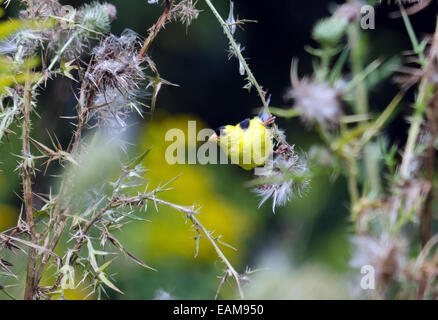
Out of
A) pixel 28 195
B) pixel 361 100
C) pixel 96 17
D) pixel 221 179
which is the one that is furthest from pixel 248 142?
pixel 221 179

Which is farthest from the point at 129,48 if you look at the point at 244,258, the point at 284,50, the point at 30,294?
the point at 284,50

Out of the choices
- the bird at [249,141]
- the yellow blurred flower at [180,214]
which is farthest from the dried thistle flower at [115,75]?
the yellow blurred flower at [180,214]

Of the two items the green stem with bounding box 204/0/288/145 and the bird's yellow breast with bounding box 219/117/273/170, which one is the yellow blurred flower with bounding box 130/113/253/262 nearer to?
the bird's yellow breast with bounding box 219/117/273/170

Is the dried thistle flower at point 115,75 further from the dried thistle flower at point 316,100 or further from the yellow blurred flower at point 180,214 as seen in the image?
the yellow blurred flower at point 180,214

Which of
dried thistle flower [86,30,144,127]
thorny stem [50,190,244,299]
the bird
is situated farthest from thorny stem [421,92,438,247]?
the bird

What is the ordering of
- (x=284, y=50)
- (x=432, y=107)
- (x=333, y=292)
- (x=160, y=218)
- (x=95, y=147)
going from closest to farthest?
(x=432, y=107) < (x=333, y=292) < (x=95, y=147) < (x=160, y=218) < (x=284, y=50)

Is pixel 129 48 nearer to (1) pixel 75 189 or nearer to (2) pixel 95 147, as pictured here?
(2) pixel 95 147
